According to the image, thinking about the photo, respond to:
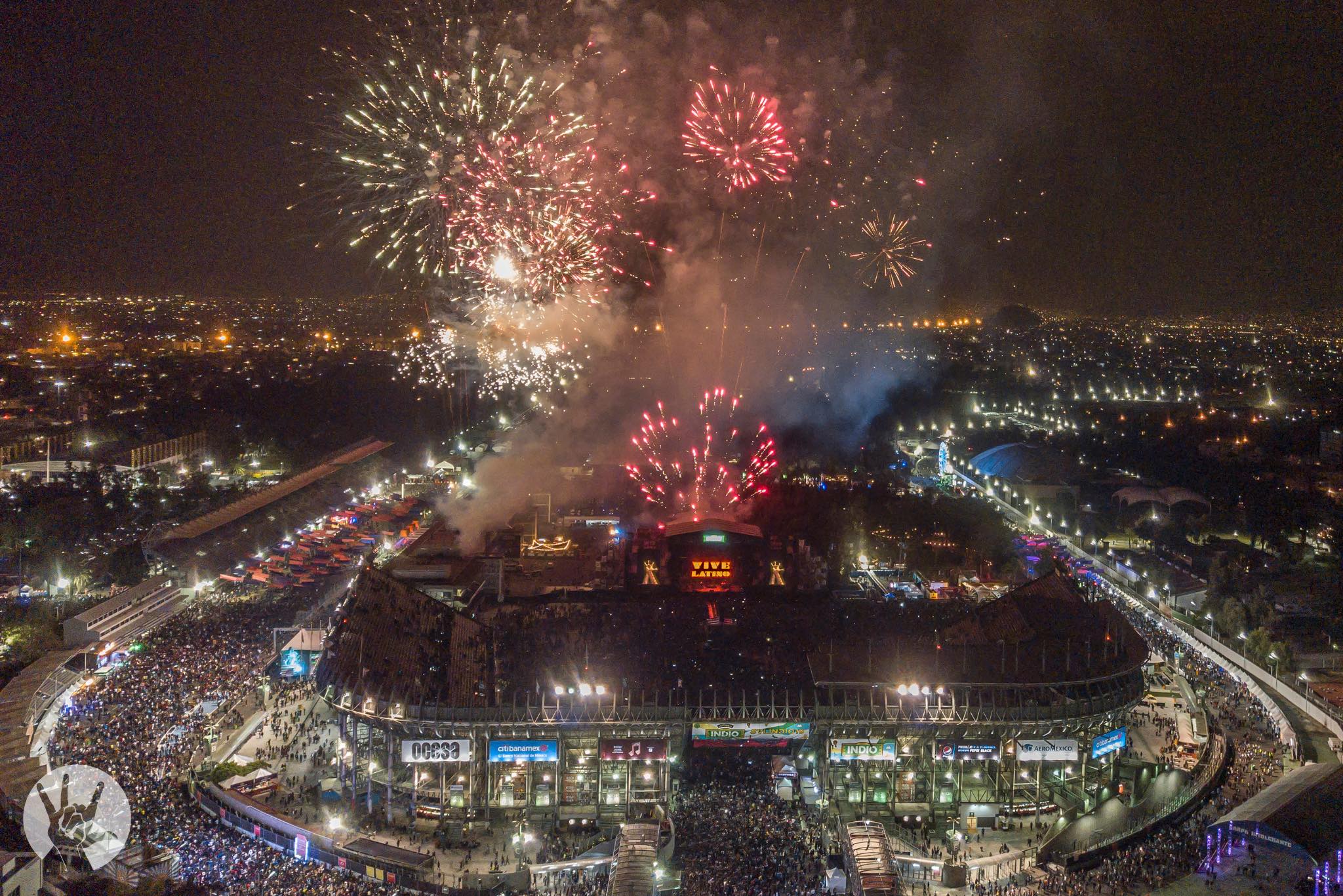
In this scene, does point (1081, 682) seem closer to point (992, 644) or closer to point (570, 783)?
point (992, 644)

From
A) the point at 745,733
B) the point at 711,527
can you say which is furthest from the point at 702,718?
the point at 711,527

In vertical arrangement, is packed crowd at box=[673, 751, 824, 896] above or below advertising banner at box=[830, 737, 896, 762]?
below

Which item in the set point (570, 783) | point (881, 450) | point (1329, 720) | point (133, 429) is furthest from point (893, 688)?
point (133, 429)

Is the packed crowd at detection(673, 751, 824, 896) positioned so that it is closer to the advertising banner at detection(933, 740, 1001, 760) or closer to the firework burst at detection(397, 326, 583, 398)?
the advertising banner at detection(933, 740, 1001, 760)

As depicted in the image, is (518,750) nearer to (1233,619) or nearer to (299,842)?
(299,842)

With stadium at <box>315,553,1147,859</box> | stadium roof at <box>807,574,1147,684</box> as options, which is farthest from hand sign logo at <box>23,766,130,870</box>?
stadium roof at <box>807,574,1147,684</box>

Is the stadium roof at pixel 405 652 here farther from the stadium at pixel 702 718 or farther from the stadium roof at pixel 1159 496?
the stadium roof at pixel 1159 496
